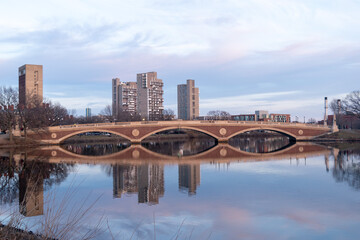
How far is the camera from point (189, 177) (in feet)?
75.9

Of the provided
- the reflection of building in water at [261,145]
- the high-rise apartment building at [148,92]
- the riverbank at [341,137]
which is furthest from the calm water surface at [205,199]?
the high-rise apartment building at [148,92]

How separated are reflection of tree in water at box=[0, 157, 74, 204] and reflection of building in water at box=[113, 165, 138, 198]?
12.0 ft

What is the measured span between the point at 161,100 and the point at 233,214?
6126 inches

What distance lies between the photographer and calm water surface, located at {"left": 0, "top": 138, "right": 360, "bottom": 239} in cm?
1143

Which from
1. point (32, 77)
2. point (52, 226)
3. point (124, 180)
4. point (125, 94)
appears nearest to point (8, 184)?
point (124, 180)

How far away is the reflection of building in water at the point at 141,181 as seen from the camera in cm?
1703

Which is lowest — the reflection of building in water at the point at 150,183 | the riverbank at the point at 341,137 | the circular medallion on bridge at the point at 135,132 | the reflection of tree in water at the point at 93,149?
the reflection of tree in water at the point at 93,149

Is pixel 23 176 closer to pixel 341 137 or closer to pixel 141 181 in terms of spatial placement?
pixel 141 181

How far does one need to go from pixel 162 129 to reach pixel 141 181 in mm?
40051

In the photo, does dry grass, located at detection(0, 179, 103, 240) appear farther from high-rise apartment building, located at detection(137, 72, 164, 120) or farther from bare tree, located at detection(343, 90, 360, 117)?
high-rise apartment building, located at detection(137, 72, 164, 120)

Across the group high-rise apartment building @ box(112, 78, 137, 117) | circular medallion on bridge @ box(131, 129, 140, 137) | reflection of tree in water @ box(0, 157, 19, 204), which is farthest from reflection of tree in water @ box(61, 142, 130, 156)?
high-rise apartment building @ box(112, 78, 137, 117)

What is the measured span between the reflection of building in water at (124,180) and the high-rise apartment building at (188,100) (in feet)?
490

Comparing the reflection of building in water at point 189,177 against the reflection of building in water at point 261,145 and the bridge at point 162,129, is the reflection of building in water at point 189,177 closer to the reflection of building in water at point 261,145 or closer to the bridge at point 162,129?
the reflection of building in water at point 261,145

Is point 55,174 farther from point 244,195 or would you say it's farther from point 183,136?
point 183,136
